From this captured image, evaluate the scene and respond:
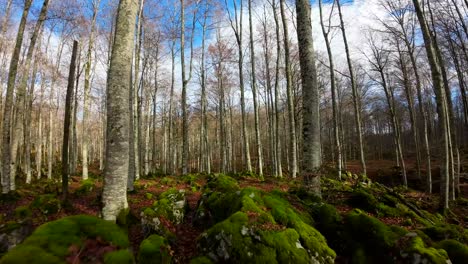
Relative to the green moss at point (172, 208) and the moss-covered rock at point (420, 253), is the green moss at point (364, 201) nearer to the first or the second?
the moss-covered rock at point (420, 253)

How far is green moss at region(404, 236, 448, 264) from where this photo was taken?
11.1 feet

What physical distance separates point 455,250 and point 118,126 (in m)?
6.19

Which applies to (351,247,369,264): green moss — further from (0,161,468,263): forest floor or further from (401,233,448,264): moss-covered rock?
(401,233,448,264): moss-covered rock

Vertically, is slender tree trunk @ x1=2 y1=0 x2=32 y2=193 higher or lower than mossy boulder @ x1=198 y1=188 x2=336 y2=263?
higher

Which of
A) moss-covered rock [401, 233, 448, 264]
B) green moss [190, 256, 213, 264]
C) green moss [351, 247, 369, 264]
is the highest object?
green moss [190, 256, 213, 264]

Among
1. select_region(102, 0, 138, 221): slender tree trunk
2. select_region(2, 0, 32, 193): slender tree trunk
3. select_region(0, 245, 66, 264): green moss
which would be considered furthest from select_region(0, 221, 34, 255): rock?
select_region(2, 0, 32, 193): slender tree trunk

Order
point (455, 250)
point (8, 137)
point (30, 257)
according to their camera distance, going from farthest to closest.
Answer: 1. point (8, 137)
2. point (455, 250)
3. point (30, 257)

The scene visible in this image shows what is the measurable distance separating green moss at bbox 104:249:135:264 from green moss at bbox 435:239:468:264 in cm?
463

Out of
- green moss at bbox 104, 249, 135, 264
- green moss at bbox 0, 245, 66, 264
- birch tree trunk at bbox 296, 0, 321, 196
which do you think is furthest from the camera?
birch tree trunk at bbox 296, 0, 321, 196

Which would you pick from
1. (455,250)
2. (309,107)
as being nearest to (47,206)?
(309,107)

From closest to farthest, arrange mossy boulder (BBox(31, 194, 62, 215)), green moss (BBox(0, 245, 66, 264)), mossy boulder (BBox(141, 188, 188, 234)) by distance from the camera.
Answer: green moss (BBox(0, 245, 66, 264)) → mossy boulder (BBox(141, 188, 188, 234)) → mossy boulder (BBox(31, 194, 62, 215))

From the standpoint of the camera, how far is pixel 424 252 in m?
3.46

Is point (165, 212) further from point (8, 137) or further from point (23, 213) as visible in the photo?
point (8, 137)

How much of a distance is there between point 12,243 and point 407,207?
886 centimetres
